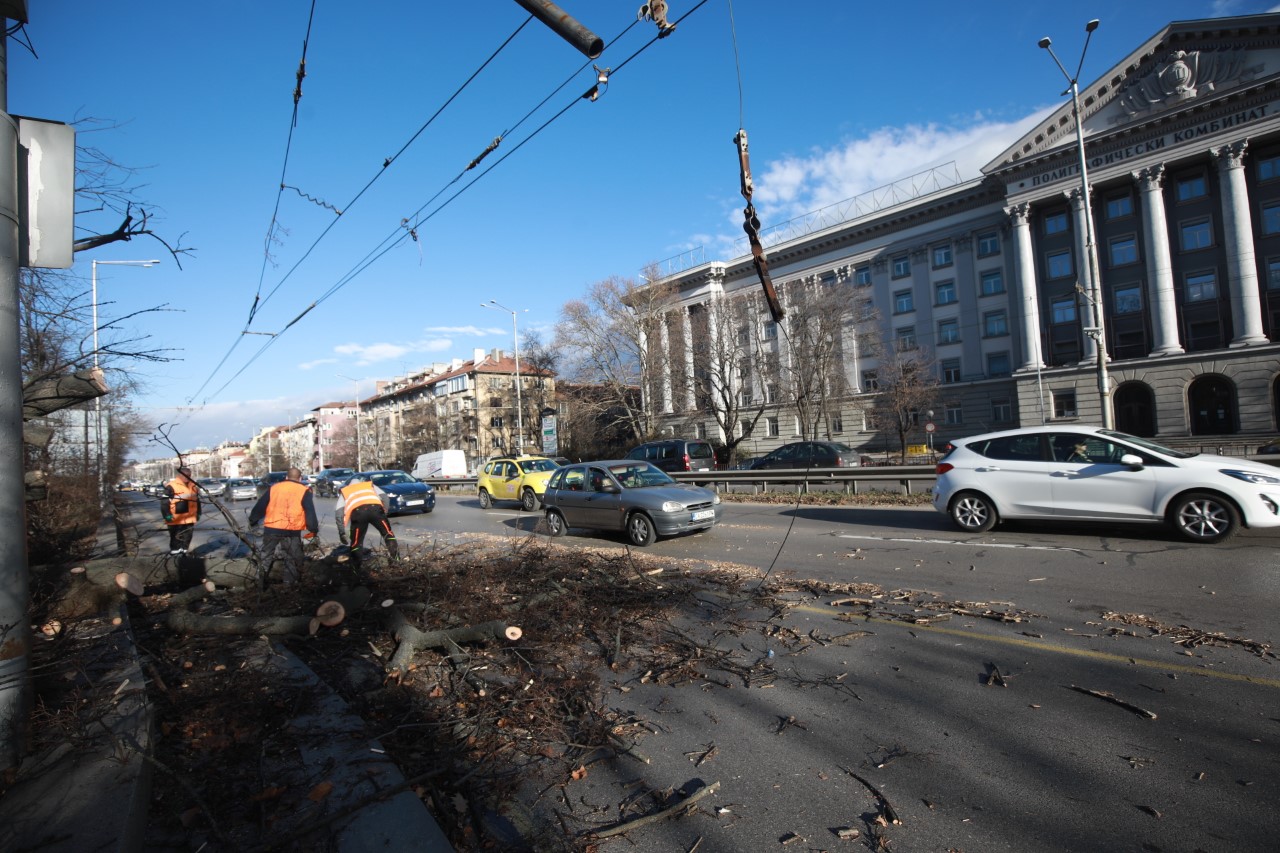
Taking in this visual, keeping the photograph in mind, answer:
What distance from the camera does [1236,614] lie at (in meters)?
5.65

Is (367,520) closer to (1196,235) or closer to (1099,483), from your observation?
(1099,483)

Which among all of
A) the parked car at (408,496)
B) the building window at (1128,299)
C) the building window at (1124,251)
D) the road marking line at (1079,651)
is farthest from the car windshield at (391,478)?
the building window at (1124,251)

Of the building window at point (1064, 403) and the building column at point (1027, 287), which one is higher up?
the building column at point (1027, 287)

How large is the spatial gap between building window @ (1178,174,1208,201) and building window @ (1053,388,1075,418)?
1214 centimetres

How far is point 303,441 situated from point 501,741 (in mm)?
140159

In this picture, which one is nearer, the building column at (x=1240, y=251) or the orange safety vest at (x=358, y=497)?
the orange safety vest at (x=358, y=497)

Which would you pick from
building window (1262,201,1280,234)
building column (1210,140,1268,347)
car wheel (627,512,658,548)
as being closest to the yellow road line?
car wheel (627,512,658,548)

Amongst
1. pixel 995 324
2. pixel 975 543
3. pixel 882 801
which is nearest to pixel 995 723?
pixel 882 801

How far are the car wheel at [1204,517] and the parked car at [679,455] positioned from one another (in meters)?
17.5

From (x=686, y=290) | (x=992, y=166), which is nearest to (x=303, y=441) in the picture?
(x=686, y=290)

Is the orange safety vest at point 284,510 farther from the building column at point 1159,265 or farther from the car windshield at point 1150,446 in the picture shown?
the building column at point 1159,265

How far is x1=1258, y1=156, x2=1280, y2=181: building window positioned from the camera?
3591 centimetres

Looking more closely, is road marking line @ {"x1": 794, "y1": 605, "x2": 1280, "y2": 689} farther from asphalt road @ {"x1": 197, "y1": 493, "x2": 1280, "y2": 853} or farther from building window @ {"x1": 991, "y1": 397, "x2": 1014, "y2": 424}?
building window @ {"x1": 991, "y1": 397, "x2": 1014, "y2": 424}

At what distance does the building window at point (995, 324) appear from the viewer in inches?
1799
